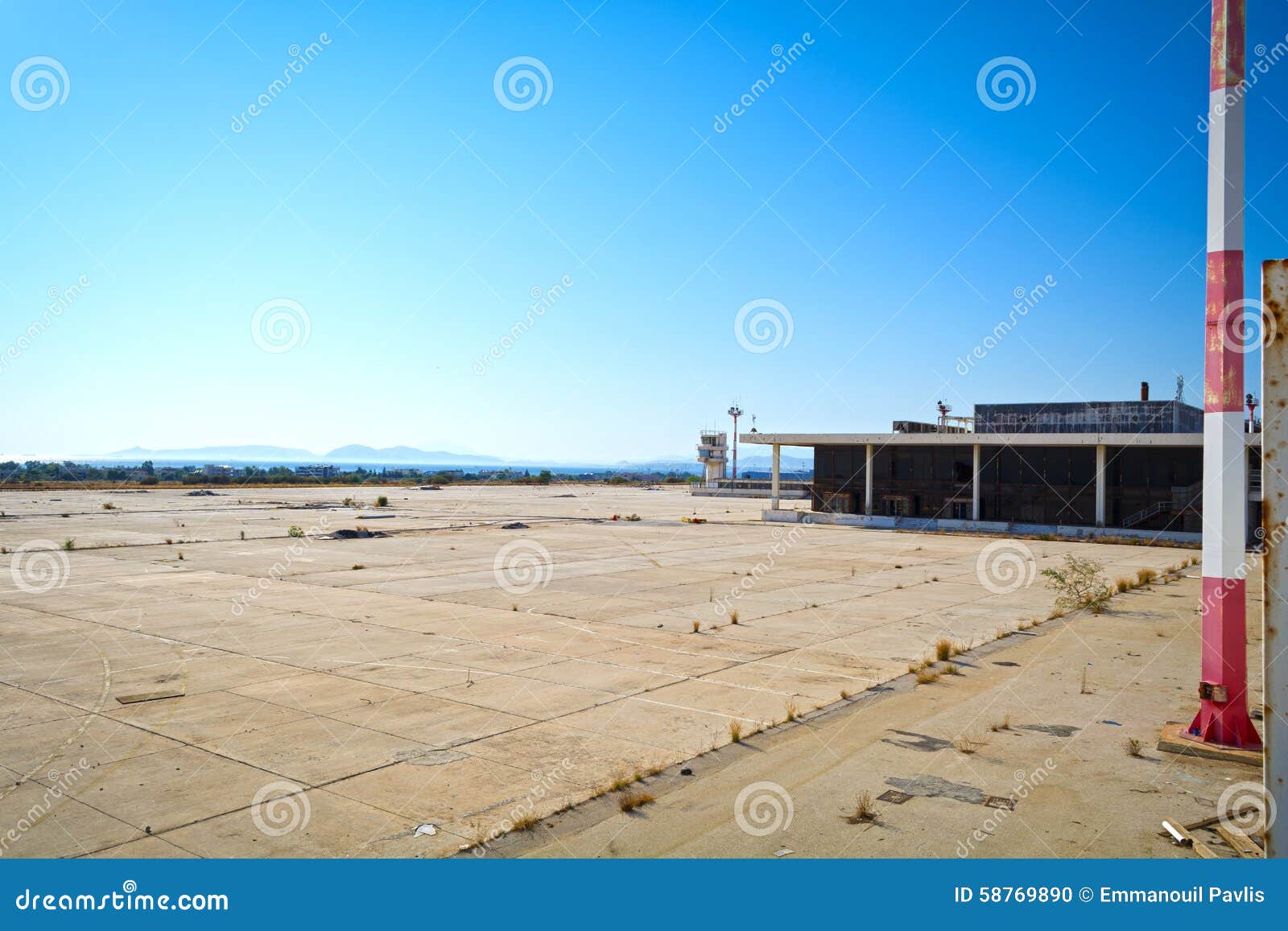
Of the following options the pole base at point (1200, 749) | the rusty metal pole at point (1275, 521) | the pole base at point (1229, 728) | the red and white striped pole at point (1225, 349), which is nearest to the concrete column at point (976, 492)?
the pole base at point (1200, 749)

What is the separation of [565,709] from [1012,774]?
200 inches

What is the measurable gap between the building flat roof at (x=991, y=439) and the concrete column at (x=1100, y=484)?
563 millimetres

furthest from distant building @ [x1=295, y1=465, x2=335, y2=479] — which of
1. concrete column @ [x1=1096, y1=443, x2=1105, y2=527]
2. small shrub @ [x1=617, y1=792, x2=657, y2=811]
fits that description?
small shrub @ [x1=617, y1=792, x2=657, y2=811]

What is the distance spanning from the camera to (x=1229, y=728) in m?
8.50

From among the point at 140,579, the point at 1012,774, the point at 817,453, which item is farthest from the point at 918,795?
the point at 817,453

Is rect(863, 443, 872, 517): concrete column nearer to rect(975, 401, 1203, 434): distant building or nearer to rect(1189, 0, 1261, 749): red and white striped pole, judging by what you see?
rect(975, 401, 1203, 434): distant building

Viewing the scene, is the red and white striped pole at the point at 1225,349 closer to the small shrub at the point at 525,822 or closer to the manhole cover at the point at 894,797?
the manhole cover at the point at 894,797

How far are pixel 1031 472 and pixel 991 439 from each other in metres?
3.16

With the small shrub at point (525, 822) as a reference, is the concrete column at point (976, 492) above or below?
above

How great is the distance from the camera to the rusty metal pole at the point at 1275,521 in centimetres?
438

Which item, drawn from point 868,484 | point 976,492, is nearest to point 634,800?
point 976,492

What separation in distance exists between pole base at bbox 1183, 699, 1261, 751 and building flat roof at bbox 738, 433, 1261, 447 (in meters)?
30.8

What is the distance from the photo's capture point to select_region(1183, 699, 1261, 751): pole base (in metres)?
8.45

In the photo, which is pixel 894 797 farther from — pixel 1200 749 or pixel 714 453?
pixel 714 453
